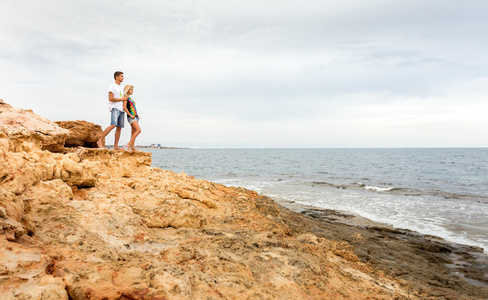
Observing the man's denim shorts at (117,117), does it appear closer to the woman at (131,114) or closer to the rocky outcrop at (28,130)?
the woman at (131,114)

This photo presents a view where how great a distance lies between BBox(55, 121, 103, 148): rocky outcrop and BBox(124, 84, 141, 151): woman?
1.40 meters

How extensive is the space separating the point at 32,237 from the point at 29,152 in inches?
84.8

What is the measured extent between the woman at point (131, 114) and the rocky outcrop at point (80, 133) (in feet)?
4.59

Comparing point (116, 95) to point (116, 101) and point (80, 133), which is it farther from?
point (80, 133)

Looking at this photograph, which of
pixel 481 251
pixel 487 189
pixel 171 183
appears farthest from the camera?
pixel 487 189

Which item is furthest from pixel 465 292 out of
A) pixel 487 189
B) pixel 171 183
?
pixel 487 189

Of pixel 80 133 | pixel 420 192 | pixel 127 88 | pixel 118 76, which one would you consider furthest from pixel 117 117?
pixel 420 192

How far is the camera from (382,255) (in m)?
6.54

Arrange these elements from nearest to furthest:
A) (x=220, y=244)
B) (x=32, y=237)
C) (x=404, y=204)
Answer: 1. (x=32, y=237)
2. (x=220, y=244)
3. (x=404, y=204)

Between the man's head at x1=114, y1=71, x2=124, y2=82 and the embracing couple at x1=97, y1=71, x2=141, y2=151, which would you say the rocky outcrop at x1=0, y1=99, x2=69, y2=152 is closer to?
the embracing couple at x1=97, y1=71, x2=141, y2=151

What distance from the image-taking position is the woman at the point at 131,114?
7.02m

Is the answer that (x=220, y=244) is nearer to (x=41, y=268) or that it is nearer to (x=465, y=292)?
(x=41, y=268)

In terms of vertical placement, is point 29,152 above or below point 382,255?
above

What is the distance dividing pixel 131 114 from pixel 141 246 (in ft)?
14.5
